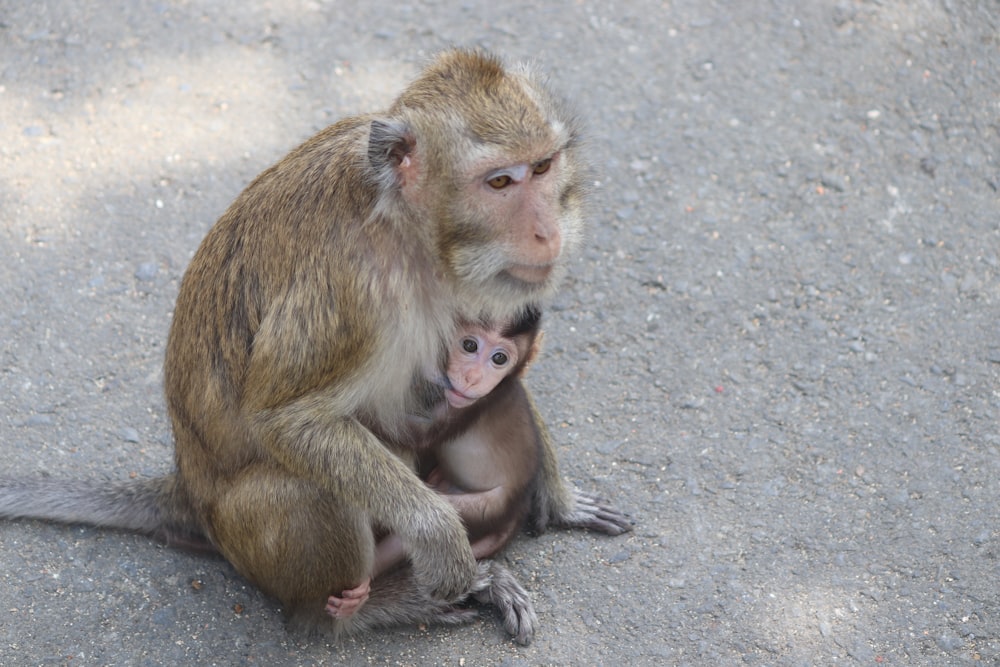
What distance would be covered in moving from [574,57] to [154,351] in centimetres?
242

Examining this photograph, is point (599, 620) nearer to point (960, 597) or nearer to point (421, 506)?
point (421, 506)

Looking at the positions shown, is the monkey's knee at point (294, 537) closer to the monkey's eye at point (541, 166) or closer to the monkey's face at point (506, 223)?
the monkey's face at point (506, 223)

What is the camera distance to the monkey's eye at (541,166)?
2965 millimetres

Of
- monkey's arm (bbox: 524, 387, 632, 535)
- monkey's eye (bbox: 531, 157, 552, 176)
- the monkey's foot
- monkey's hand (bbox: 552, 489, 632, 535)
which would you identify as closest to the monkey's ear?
monkey's eye (bbox: 531, 157, 552, 176)

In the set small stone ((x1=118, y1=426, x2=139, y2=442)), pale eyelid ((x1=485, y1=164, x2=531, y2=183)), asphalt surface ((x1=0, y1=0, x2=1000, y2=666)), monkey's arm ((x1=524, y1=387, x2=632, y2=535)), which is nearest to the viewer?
pale eyelid ((x1=485, y1=164, x2=531, y2=183))

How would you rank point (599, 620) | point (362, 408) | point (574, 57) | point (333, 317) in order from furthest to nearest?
point (574, 57) < point (599, 620) < point (362, 408) < point (333, 317)

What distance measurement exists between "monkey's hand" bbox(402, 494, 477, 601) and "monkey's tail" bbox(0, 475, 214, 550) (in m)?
0.73

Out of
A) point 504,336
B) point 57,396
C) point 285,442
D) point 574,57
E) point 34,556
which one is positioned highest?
point 574,57

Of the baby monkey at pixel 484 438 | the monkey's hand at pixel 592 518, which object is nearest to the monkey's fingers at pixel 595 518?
the monkey's hand at pixel 592 518

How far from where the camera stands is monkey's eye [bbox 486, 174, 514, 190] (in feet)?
9.60

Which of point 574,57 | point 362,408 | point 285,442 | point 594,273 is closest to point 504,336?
point 362,408

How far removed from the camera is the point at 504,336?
3.34 m

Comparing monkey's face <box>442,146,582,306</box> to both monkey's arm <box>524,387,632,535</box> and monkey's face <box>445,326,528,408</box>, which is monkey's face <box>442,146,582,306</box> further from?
monkey's arm <box>524,387,632,535</box>

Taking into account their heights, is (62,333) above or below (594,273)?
below
